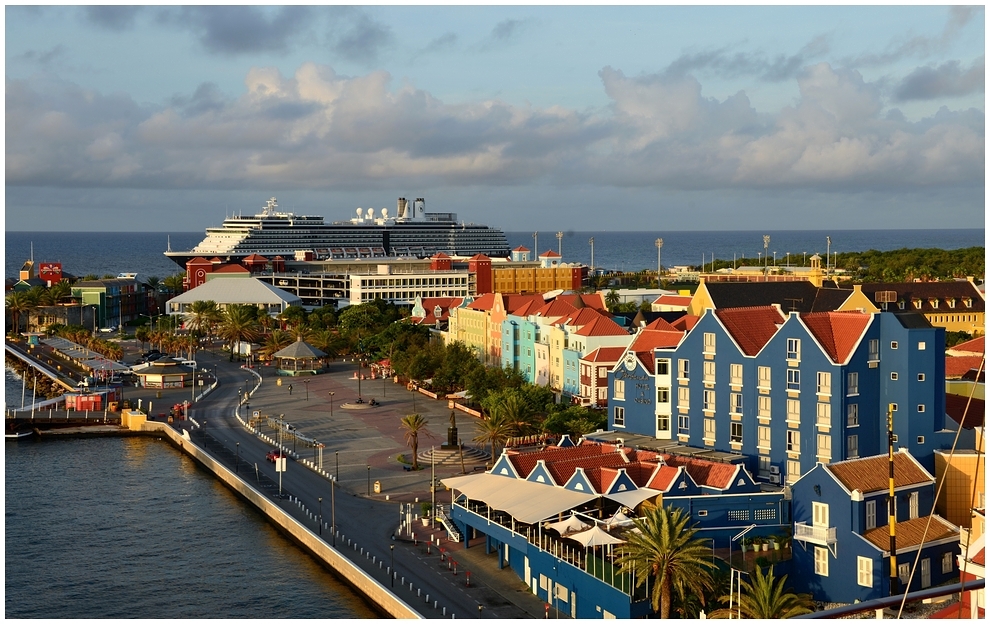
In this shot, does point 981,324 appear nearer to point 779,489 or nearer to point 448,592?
point 779,489

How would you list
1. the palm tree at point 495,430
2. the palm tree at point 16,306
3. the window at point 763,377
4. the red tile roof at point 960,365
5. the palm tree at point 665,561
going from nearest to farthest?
1. the palm tree at point 665,561
2. the window at point 763,377
3. the palm tree at point 495,430
4. the red tile roof at point 960,365
5. the palm tree at point 16,306

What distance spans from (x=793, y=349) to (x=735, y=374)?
284 cm

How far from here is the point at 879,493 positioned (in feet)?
124

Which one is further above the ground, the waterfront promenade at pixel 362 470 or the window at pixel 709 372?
the window at pixel 709 372

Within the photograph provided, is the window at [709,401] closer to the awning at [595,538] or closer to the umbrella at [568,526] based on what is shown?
the umbrella at [568,526]

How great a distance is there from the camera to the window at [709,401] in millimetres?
48812

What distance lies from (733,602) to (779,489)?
29.8 feet

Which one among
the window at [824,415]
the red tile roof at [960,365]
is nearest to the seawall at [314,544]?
the window at [824,415]

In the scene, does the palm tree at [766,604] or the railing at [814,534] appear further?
the railing at [814,534]

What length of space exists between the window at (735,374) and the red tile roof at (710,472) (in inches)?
192

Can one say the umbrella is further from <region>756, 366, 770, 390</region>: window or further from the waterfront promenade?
<region>756, 366, 770, 390</region>: window

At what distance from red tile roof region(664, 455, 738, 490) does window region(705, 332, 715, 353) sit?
6.35 m

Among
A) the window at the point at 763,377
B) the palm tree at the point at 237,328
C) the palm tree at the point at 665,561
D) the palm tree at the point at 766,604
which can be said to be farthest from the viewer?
the palm tree at the point at 237,328

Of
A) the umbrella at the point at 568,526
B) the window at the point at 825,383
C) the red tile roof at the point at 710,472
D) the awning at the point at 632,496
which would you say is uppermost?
the window at the point at 825,383
